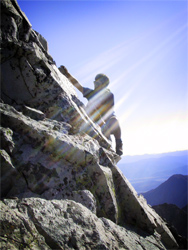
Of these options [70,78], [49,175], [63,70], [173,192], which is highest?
[63,70]

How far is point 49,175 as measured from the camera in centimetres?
857

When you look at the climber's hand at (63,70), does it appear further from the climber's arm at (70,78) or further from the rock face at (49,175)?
the rock face at (49,175)

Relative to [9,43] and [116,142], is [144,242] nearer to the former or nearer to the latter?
[9,43]

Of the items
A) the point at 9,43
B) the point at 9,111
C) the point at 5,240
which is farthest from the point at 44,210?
the point at 9,43

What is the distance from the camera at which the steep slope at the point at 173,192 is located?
137625 mm

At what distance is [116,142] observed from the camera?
27.6m

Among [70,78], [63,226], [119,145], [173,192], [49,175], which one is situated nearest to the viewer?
[63,226]

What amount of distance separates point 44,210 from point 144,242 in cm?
728

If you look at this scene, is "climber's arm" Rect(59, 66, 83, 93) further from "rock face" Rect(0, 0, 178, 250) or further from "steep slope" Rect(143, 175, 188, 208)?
"steep slope" Rect(143, 175, 188, 208)

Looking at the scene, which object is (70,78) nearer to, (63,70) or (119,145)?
(63,70)

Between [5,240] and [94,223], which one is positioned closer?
[5,240]

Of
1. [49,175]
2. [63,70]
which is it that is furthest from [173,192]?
[49,175]

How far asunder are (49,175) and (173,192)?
6981 inches

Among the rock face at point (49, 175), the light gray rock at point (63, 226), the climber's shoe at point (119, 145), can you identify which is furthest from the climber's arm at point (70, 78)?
the light gray rock at point (63, 226)
